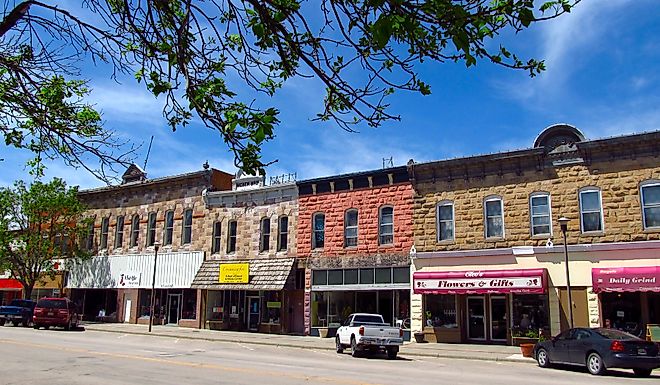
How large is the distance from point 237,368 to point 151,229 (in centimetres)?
2506

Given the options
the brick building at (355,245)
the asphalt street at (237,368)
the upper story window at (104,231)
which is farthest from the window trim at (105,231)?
the asphalt street at (237,368)

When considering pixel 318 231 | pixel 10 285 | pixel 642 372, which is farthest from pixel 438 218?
pixel 10 285

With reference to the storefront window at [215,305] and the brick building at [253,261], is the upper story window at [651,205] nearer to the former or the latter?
the brick building at [253,261]

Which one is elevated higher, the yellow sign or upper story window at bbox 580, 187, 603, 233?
upper story window at bbox 580, 187, 603, 233

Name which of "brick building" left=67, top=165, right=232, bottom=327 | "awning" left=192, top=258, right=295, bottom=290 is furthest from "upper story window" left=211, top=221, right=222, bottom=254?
"awning" left=192, top=258, right=295, bottom=290

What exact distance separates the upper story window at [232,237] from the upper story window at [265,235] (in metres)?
2.03

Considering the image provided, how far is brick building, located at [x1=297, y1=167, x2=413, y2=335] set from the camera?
29562mm

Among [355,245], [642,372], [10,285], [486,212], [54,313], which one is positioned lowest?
[642,372]

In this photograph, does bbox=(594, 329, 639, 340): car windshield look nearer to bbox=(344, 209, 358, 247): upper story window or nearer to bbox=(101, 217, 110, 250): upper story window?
bbox=(344, 209, 358, 247): upper story window

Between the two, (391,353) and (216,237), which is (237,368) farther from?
(216,237)

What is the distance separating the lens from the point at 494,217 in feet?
89.8

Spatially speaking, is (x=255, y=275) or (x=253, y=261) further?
(x=253, y=261)

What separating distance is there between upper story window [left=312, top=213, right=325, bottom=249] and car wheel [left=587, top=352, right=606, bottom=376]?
656 inches

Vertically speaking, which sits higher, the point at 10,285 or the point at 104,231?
the point at 104,231
